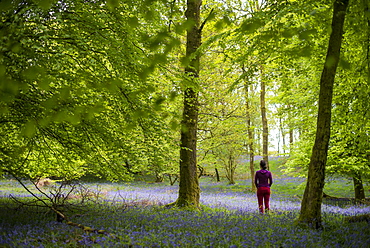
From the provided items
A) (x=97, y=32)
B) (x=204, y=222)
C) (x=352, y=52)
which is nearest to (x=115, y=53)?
(x=97, y=32)

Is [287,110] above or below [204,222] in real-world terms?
above

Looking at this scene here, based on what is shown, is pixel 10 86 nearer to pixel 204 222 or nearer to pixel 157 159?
pixel 157 159

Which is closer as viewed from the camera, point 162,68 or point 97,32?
point 97,32

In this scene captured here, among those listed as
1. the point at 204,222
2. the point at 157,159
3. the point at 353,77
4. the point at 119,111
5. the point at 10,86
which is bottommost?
the point at 204,222

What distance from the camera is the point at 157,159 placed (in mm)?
6812

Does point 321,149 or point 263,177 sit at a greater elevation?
point 321,149

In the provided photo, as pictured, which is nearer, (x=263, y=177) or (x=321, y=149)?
(x=321, y=149)

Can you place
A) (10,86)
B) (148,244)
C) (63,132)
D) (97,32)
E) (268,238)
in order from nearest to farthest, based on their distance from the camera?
(10,86) < (148,244) < (268,238) < (97,32) < (63,132)

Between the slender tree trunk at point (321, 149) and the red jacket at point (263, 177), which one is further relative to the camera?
the red jacket at point (263, 177)

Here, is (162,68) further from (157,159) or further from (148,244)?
(148,244)

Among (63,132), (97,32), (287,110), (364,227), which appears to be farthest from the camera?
(287,110)

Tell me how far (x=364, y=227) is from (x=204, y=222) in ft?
12.0

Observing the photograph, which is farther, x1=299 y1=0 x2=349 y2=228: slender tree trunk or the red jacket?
the red jacket

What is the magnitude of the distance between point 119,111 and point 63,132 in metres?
1.46
